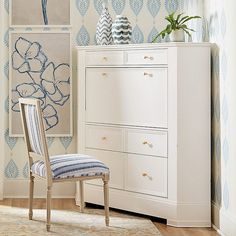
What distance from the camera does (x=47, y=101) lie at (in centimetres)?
503

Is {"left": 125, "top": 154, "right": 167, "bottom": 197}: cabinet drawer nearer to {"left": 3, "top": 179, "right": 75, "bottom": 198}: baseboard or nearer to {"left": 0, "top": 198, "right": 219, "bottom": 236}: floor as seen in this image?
{"left": 0, "top": 198, "right": 219, "bottom": 236}: floor

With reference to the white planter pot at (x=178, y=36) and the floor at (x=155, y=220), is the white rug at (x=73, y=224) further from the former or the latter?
the white planter pot at (x=178, y=36)

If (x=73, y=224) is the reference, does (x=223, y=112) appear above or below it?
above

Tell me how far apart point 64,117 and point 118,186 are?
0.89m

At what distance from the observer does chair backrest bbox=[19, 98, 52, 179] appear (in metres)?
3.85

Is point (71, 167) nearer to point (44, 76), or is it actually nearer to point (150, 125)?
point (150, 125)

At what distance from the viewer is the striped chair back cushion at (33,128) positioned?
394cm

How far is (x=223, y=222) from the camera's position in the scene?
152 inches

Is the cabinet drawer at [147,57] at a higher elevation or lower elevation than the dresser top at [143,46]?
lower

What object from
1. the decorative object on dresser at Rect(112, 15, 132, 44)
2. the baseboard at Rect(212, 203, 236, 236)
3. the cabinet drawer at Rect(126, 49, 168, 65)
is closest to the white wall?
the baseboard at Rect(212, 203, 236, 236)

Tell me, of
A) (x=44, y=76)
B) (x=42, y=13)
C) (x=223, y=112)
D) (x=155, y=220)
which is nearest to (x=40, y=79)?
(x=44, y=76)

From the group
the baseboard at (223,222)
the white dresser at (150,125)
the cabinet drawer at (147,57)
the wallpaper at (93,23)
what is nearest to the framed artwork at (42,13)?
the wallpaper at (93,23)

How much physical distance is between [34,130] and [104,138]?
75 cm

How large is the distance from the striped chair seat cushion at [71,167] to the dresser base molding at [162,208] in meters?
0.48
